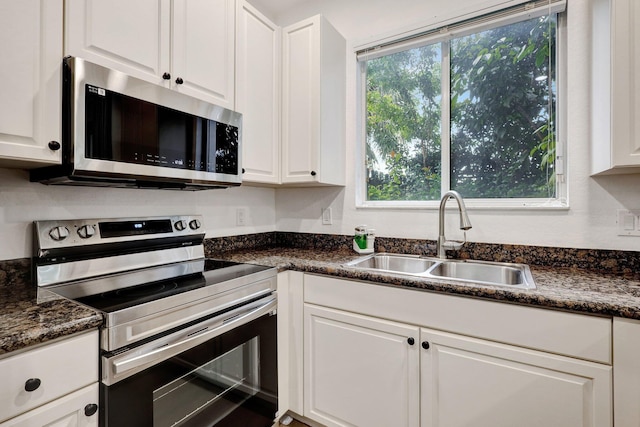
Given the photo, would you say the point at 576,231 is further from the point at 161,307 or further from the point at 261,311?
the point at 161,307

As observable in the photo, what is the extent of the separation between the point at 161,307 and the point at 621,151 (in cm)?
174

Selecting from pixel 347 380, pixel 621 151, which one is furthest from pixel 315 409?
pixel 621 151

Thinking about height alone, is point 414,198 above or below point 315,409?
above

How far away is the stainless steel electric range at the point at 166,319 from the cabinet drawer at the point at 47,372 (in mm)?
39

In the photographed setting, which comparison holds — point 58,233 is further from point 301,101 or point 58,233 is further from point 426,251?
point 426,251

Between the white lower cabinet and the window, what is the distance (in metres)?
0.81

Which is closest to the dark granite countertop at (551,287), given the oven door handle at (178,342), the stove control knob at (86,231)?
the oven door handle at (178,342)

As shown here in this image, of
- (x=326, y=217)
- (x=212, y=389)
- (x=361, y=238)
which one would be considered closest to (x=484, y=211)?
(x=361, y=238)

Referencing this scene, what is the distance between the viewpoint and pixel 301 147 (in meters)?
1.97

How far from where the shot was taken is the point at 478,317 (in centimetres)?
120

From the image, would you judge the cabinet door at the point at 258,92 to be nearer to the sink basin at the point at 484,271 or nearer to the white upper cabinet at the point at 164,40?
the white upper cabinet at the point at 164,40

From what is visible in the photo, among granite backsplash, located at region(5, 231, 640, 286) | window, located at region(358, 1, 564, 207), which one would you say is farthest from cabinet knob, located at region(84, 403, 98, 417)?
window, located at region(358, 1, 564, 207)

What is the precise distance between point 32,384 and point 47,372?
0.04 meters

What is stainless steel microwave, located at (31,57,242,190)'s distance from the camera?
106cm
